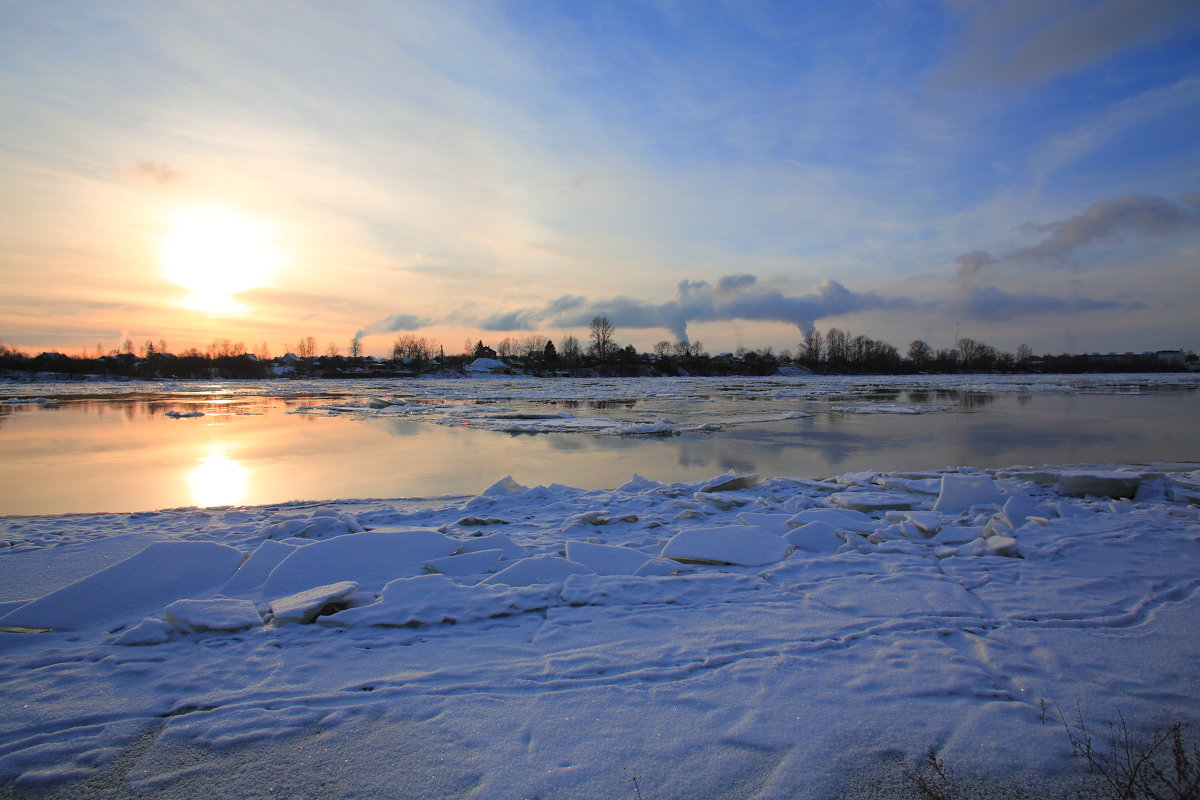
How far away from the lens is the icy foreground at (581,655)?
7.16 ft

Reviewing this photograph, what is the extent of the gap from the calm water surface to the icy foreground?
2.91 meters

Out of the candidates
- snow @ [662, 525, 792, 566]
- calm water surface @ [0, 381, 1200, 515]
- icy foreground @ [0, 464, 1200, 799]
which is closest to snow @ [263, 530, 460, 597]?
icy foreground @ [0, 464, 1200, 799]

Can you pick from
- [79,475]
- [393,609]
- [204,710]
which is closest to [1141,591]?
[393,609]

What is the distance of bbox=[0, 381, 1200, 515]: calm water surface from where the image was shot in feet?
26.3

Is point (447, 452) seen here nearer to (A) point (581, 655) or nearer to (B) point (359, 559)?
(B) point (359, 559)

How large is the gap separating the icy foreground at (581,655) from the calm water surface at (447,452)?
2.91 metres

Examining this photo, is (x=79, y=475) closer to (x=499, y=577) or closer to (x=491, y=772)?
(x=499, y=577)

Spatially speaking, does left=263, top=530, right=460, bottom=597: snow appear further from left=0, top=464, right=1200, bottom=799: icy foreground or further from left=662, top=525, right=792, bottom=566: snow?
left=662, top=525, right=792, bottom=566: snow

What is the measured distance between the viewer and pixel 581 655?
9.80ft

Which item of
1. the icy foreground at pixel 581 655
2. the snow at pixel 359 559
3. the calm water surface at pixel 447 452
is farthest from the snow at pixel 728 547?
the calm water surface at pixel 447 452

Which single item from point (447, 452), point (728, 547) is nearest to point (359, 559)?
point (728, 547)

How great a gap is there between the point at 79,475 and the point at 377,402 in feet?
49.0

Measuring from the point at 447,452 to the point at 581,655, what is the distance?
8.78m

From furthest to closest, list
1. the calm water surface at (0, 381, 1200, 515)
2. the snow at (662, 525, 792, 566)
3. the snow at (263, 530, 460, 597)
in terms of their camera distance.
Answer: the calm water surface at (0, 381, 1200, 515), the snow at (662, 525, 792, 566), the snow at (263, 530, 460, 597)
